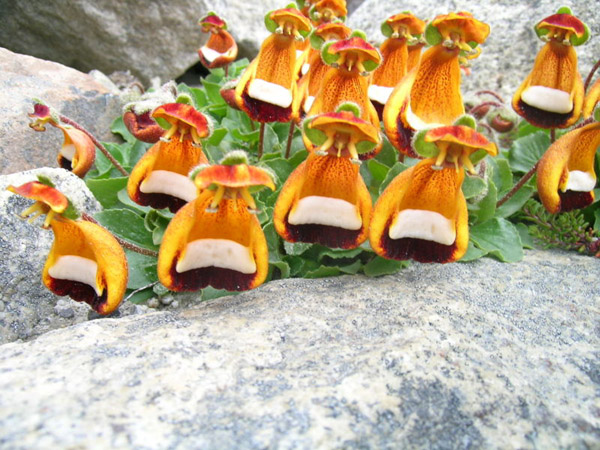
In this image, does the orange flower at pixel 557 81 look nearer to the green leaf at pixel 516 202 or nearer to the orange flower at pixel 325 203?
the green leaf at pixel 516 202

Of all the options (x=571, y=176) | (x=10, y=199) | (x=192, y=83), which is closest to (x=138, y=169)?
(x=10, y=199)

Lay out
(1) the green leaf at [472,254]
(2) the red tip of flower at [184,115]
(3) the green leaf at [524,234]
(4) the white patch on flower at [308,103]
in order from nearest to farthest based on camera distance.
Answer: (2) the red tip of flower at [184,115], (1) the green leaf at [472,254], (4) the white patch on flower at [308,103], (3) the green leaf at [524,234]

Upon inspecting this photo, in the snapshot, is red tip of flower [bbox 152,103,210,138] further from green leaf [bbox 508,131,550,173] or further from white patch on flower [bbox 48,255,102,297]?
green leaf [bbox 508,131,550,173]

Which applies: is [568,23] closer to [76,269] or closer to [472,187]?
[472,187]

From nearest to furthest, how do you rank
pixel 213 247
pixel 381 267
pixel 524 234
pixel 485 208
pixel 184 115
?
pixel 213 247
pixel 184 115
pixel 381 267
pixel 485 208
pixel 524 234

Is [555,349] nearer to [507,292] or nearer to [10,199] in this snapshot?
[507,292]

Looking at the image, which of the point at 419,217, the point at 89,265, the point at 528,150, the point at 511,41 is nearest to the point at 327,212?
the point at 419,217

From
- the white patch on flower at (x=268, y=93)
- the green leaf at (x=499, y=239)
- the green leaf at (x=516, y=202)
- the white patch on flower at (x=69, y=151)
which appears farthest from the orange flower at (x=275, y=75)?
the green leaf at (x=516, y=202)
